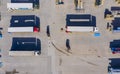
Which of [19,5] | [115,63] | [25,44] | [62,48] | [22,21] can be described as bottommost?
[115,63]

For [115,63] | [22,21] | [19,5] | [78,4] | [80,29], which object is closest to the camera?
[80,29]

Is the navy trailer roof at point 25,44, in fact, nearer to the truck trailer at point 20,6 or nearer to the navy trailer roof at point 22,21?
the navy trailer roof at point 22,21

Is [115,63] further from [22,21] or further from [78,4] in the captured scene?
[22,21]

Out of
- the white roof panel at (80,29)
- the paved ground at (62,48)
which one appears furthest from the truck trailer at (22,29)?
the white roof panel at (80,29)

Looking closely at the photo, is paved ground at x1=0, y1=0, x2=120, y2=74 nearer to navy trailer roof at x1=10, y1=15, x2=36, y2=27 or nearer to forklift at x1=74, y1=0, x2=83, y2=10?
forklift at x1=74, y1=0, x2=83, y2=10

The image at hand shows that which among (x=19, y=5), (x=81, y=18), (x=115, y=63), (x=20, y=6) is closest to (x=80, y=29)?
(x=81, y=18)
